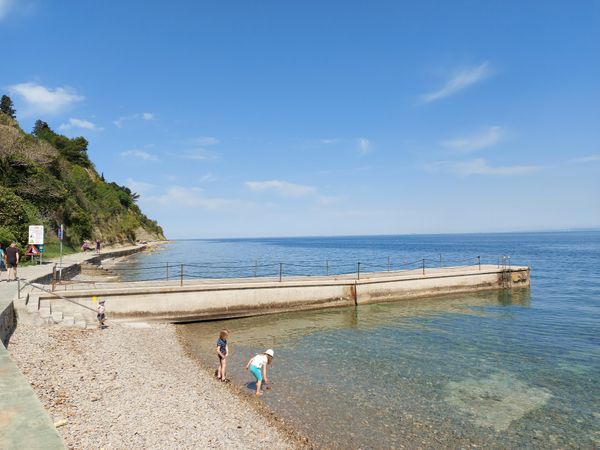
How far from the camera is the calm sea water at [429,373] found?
9.15m

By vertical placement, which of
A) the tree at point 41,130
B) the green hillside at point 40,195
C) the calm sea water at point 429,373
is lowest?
the calm sea water at point 429,373

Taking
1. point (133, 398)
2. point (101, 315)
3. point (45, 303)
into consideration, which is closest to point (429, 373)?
point (133, 398)

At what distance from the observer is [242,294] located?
2111 centimetres

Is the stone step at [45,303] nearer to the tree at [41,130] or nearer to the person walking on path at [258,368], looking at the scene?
the person walking on path at [258,368]

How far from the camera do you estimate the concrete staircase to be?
14227 mm

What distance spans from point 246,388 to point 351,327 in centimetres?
916

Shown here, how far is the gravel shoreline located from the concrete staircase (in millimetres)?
646

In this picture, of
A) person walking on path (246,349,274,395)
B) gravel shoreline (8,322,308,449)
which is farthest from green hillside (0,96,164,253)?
person walking on path (246,349,274,395)

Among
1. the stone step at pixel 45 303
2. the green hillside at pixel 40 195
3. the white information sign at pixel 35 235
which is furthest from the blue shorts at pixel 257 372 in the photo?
the green hillside at pixel 40 195

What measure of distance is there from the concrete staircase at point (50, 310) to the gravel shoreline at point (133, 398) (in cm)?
65

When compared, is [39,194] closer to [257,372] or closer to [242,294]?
[242,294]

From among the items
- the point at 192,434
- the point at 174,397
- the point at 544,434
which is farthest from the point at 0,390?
the point at 544,434

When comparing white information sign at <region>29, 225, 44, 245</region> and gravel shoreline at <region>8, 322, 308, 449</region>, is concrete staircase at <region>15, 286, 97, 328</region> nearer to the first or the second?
gravel shoreline at <region>8, 322, 308, 449</region>

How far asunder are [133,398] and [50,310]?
29.7 feet
